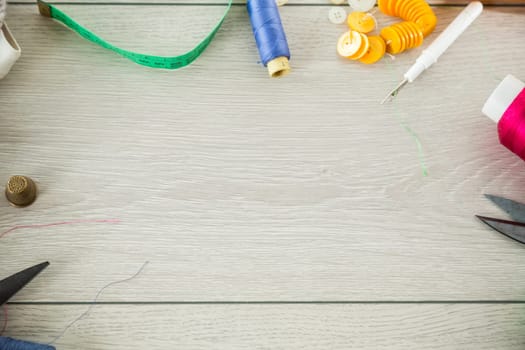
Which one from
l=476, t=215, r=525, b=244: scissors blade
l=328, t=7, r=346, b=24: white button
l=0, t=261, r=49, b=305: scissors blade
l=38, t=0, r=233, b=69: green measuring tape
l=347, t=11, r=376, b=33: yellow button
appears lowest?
l=476, t=215, r=525, b=244: scissors blade

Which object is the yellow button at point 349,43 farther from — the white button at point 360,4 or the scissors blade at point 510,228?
the scissors blade at point 510,228

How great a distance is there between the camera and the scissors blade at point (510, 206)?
76 cm

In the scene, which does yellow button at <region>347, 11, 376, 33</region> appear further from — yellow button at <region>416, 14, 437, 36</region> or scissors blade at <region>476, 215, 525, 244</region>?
scissors blade at <region>476, 215, 525, 244</region>

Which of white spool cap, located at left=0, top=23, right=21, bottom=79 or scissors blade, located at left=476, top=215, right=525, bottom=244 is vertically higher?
white spool cap, located at left=0, top=23, right=21, bottom=79

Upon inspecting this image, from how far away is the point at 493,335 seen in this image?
726mm

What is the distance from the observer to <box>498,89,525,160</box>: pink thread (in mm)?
730

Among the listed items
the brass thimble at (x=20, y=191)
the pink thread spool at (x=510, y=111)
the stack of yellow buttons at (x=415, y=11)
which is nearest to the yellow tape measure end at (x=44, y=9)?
the brass thimble at (x=20, y=191)

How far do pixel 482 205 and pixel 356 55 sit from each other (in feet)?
0.83

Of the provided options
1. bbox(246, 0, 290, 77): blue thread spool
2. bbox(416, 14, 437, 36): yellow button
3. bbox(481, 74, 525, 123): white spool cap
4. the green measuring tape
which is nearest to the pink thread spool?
bbox(481, 74, 525, 123): white spool cap

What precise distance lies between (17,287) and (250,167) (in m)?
0.31

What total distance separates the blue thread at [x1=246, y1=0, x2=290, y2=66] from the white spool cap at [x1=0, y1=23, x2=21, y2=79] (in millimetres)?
304

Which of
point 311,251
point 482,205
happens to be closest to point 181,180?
point 311,251

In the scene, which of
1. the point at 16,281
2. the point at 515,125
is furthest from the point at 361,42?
the point at 16,281

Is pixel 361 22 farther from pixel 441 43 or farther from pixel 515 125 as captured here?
pixel 515 125
